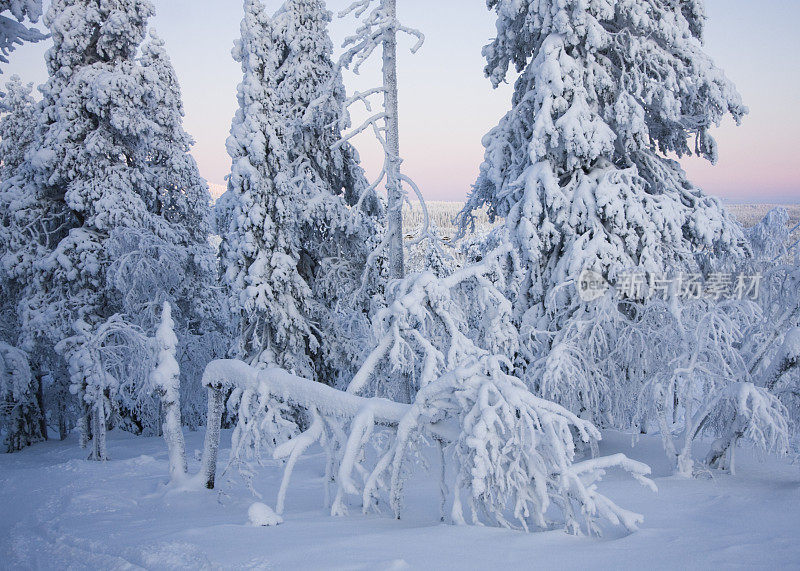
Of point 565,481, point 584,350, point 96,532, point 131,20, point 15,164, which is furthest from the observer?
point 15,164

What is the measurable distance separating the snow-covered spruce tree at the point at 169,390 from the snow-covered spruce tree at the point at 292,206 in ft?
12.6

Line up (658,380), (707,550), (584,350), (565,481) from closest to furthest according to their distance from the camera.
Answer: (707,550) < (565,481) < (658,380) < (584,350)

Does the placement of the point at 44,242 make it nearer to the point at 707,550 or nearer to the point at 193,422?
the point at 193,422

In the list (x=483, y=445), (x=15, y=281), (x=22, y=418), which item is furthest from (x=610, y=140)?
(x=22, y=418)

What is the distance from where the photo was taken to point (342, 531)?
5.34 meters

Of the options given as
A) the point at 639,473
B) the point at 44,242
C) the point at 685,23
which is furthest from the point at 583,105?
the point at 44,242

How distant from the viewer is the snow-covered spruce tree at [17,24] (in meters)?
7.40

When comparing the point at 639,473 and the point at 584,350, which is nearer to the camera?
the point at 639,473

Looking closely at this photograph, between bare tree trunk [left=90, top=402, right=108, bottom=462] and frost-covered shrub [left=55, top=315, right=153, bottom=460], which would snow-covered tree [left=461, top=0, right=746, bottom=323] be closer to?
frost-covered shrub [left=55, top=315, right=153, bottom=460]

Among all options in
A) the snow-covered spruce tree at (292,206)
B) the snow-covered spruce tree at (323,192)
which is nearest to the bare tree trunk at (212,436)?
the snow-covered spruce tree at (292,206)

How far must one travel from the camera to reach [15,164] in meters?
19.9

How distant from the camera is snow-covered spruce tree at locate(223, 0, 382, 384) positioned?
1262cm

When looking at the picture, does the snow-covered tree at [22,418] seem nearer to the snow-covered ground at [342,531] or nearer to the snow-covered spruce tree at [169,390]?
the snow-covered ground at [342,531]

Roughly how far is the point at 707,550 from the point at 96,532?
622 centimetres
